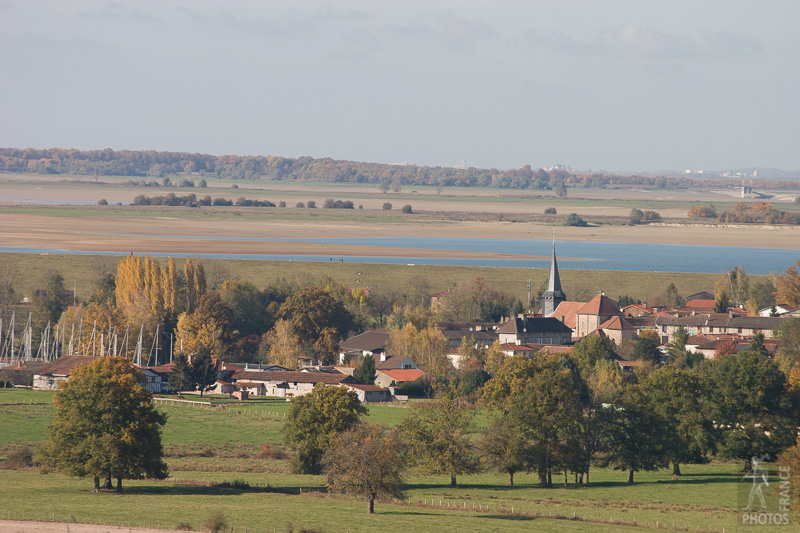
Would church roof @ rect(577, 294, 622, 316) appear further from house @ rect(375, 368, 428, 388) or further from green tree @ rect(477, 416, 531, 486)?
green tree @ rect(477, 416, 531, 486)

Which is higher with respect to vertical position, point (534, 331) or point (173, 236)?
A: point (173, 236)

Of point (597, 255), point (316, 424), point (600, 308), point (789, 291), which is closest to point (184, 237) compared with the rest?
point (597, 255)

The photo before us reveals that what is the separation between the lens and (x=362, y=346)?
306 feet

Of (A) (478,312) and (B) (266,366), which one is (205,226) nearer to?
(A) (478,312)

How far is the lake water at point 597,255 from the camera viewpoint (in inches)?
5812

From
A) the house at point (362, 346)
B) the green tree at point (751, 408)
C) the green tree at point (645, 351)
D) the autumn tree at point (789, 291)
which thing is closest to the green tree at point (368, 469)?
the green tree at point (751, 408)

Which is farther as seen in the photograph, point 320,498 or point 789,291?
point 789,291

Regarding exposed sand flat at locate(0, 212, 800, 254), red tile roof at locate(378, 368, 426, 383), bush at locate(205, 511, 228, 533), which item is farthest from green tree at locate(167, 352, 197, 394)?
exposed sand flat at locate(0, 212, 800, 254)

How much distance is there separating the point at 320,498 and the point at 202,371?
36208mm

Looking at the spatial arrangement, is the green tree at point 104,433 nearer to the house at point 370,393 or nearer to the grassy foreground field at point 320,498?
the grassy foreground field at point 320,498

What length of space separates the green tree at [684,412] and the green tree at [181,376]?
33.6 metres

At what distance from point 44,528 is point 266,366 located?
164ft

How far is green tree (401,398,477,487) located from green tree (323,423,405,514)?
639cm

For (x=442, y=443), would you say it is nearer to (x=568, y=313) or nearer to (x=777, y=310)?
(x=568, y=313)
